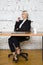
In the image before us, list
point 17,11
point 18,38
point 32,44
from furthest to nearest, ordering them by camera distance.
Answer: point 32,44, point 17,11, point 18,38

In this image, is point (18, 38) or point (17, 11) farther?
point (17, 11)

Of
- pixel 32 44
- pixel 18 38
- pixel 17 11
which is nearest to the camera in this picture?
pixel 18 38

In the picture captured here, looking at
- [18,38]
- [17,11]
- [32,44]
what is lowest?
[32,44]

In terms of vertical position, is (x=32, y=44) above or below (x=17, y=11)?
below

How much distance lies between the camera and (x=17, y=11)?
4.65 m

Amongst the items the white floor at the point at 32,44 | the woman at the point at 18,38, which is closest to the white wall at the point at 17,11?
the white floor at the point at 32,44

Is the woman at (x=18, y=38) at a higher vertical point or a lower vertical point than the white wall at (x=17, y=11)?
lower

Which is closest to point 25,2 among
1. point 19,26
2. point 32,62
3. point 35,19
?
point 35,19

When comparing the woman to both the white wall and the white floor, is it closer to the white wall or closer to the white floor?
the white wall

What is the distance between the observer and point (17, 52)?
383 cm

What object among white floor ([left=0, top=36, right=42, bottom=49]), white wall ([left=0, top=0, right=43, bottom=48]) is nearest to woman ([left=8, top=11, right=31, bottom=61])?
white wall ([left=0, top=0, right=43, bottom=48])

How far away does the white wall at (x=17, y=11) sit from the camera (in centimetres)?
462

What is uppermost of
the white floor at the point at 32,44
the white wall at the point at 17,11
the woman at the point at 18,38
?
the white wall at the point at 17,11

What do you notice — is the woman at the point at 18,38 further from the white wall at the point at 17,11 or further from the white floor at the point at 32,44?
the white floor at the point at 32,44
